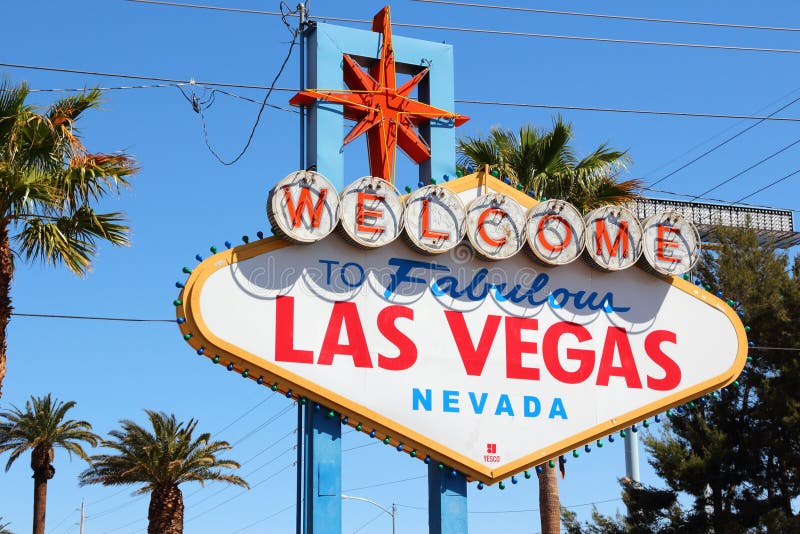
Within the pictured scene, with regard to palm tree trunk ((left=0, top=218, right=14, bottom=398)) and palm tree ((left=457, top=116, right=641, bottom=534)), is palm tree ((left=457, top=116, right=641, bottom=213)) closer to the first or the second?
palm tree ((left=457, top=116, right=641, bottom=534))

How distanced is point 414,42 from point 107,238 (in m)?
5.53

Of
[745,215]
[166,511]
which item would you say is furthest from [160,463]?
[745,215]

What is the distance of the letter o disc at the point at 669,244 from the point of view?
18281 millimetres

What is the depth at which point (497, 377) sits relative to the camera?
1711 cm

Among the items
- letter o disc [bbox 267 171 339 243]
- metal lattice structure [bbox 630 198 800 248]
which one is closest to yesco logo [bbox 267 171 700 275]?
letter o disc [bbox 267 171 339 243]

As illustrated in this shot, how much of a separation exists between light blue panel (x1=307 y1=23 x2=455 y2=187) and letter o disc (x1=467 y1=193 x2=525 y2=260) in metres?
0.88

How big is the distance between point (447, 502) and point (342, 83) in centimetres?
624

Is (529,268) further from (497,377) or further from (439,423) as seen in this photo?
(439,423)

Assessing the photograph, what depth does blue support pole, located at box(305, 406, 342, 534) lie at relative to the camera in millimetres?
15695

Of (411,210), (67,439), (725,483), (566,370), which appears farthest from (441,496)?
(67,439)

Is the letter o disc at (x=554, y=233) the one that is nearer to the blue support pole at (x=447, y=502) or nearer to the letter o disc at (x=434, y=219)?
the letter o disc at (x=434, y=219)

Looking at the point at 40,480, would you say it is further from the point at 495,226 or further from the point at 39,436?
the point at 495,226

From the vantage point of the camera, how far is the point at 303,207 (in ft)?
53.6

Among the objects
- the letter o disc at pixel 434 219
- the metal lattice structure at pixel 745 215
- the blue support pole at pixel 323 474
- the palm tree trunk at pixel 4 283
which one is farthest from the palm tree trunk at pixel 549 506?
the metal lattice structure at pixel 745 215
